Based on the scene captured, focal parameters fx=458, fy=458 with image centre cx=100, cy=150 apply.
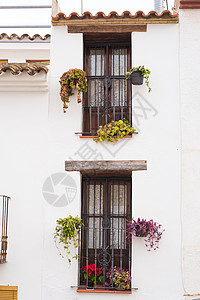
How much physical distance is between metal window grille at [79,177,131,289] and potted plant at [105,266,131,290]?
0.72 ft

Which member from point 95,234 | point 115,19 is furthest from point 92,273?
point 115,19

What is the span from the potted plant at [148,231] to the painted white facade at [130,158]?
5.1 inches

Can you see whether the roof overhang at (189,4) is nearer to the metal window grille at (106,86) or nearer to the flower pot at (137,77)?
the metal window grille at (106,86)

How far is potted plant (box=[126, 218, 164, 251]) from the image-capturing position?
8.01m

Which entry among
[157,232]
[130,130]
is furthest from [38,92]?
[157,232]

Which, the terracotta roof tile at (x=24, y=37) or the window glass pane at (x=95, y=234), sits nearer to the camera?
the window glass pane at (x=95, y=234)

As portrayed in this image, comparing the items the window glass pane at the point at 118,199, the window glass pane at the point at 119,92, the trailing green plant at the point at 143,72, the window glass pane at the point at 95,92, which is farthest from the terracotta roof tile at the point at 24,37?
the window glass pane at the point at 118,199

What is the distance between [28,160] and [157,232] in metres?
2.71

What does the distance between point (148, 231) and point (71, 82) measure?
302 cm

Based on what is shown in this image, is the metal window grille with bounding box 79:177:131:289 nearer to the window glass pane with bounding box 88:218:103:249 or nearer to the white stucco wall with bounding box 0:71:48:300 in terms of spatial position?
the window glass pane with bounding box 88:218:103:249

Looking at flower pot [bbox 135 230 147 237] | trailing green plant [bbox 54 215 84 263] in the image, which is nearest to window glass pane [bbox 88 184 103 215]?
trailing green plant [bbox 54 215 84 263]

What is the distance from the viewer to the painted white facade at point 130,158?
26.6 feet

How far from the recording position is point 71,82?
8.41 meters

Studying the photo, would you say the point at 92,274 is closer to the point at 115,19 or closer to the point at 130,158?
the point at 130,158
